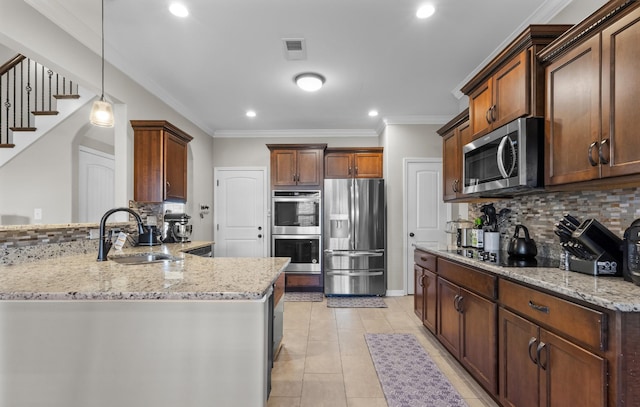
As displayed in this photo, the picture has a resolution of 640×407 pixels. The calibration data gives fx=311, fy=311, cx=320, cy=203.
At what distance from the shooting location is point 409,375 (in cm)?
236

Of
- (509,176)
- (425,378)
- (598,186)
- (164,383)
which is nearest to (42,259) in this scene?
(164,383)

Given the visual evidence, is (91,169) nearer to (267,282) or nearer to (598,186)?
(267,282)

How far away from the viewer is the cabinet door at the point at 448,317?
94.8 inches

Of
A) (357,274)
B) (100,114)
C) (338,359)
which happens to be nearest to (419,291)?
(338,359)

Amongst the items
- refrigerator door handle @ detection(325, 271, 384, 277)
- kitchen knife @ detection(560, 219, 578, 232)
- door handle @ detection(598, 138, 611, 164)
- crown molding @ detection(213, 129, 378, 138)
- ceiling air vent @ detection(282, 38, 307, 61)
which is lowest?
refrigerator door handle @ detection(325, 271, 384, 277)

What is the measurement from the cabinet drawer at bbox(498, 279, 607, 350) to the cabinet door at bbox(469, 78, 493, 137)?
4.11 feet

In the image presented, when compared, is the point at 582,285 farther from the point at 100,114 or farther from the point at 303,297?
the point at 303,297

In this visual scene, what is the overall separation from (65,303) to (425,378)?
2.28 metres

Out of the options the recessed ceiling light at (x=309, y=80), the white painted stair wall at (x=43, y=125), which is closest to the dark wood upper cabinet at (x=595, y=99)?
the recessed ceiling light at (x=309, y=80)

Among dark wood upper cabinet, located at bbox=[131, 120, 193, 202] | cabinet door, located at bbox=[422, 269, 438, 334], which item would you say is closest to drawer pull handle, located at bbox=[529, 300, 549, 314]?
cabinet door, located at bbox=[422, 269, 438, 334]

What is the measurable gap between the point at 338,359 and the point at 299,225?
2.41m

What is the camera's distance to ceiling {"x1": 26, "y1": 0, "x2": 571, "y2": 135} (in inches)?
87.0

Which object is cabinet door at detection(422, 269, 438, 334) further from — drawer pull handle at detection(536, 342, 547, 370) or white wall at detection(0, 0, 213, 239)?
white wall at detection(0, 0, 213, 239)

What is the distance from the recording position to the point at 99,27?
2.46m
